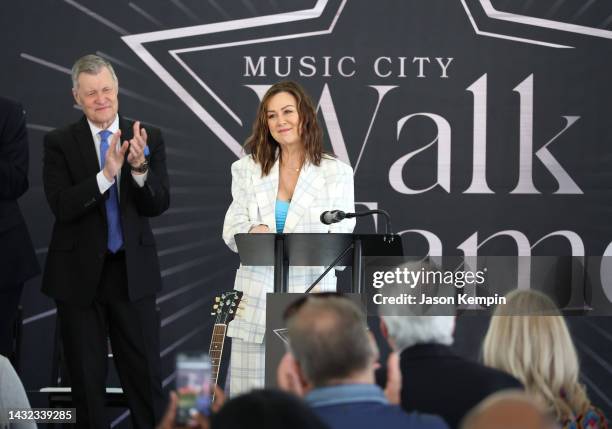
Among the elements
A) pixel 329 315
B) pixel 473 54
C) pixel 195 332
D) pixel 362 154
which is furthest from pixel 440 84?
pixel 329 315

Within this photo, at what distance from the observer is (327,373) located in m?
2.18

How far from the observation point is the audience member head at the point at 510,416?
53.2 inches

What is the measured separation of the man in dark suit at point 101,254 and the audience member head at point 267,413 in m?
2.87

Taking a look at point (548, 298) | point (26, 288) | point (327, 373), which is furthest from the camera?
point (26, 288)

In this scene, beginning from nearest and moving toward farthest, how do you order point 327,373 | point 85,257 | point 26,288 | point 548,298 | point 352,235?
1. point 327,373
2. point 548,298
3. point 352,235
4. point 85,257
5. point 26,288

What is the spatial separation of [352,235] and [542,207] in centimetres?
271

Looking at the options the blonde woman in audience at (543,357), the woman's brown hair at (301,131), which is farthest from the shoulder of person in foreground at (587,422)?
the woman's brown hair at (301,131)

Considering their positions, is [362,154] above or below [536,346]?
above

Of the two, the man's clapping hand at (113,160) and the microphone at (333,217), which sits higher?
the man's clapping hand at (113,160)

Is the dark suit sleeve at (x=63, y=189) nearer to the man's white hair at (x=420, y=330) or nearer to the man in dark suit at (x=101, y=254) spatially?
the man in dark suit at (x=101, y=254)

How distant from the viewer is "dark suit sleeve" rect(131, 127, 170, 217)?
4586 millimetres

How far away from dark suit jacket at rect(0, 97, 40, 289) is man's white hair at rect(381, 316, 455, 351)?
2394mm

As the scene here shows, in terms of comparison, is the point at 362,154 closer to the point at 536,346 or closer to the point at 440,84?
the point at 440,84

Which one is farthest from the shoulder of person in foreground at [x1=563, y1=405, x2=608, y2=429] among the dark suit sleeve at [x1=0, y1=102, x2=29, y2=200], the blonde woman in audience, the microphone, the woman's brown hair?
the dark suit sleeve at [x1=0, y1=102, x2=29, y2=200]
